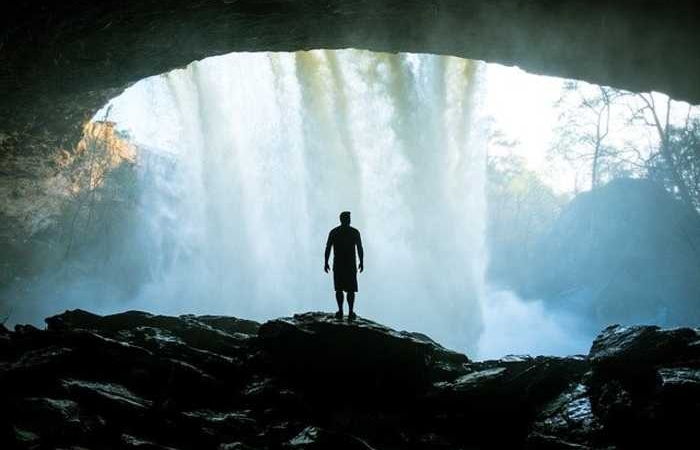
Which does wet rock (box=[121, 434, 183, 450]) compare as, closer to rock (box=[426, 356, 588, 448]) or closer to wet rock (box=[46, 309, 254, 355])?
wet rock (box=[46, 309, 254, 355])

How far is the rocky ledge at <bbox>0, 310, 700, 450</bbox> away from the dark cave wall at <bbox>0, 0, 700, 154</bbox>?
7062 millimetres

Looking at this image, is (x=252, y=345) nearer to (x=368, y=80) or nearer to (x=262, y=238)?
(x=262, y=238)

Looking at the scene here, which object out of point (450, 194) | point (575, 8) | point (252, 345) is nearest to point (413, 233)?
point (450, 194)

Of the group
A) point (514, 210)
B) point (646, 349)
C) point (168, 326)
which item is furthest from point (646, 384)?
point (514, 210)

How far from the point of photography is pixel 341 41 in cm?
1135

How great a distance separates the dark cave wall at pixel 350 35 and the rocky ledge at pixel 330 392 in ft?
23.2

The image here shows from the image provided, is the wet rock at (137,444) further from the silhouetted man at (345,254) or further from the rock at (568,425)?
the rock at (568,425)

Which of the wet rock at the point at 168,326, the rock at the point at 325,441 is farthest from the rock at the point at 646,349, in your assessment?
the wet rock at the point at 168,326

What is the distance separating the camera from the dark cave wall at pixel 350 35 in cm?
877

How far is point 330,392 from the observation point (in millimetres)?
6121

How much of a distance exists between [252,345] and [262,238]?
18.8 metres

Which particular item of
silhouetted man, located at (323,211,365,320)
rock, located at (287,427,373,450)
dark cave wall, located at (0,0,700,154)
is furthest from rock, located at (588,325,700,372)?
dark cave wall, located at (0,0,700,154)

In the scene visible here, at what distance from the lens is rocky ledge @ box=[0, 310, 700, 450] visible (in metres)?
4.44

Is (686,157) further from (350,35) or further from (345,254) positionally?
(345,254)
